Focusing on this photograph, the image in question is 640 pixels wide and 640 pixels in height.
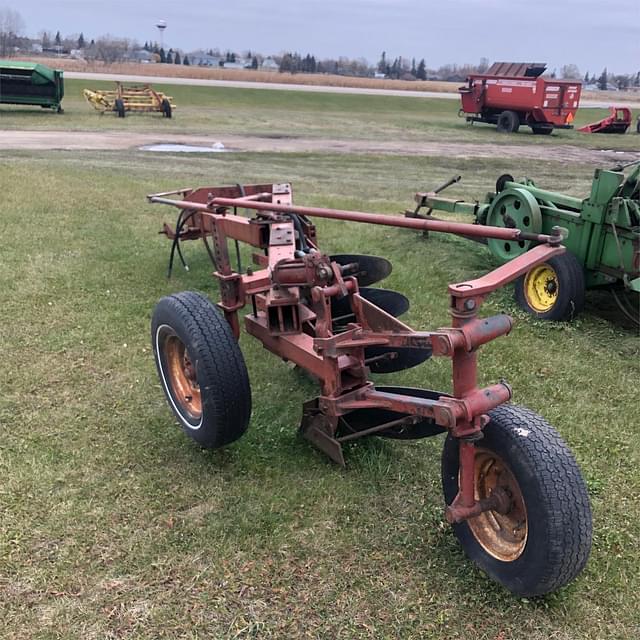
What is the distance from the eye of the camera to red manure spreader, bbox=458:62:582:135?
23453mm

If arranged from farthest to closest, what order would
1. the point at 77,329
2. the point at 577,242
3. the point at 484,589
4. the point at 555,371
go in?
the point at 577,242
the point at 77,329
the point at 555,371
the point at 484,589

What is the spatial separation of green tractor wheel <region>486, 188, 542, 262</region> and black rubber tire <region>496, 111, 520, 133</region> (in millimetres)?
19431

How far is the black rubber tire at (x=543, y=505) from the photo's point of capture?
2.43 m

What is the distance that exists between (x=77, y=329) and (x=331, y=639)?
3606 mm

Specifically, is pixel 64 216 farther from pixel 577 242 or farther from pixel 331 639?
pixel 331 639

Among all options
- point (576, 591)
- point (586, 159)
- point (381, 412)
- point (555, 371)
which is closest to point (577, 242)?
point (555, 371)

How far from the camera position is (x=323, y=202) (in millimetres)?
10484

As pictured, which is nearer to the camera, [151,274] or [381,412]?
[381,412]

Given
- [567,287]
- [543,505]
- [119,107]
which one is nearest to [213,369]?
[543,505]

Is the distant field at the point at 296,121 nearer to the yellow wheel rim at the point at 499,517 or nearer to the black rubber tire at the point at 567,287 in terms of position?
the black rubber tire at the point at 567,287

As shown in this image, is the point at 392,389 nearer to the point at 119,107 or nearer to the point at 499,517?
the point at 499,517

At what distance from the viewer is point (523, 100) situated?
78.2ft

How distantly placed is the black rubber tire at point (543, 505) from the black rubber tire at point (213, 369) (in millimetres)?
1237

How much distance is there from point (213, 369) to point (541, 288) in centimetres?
364
